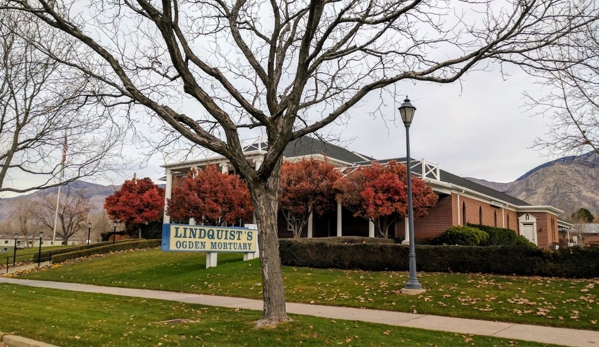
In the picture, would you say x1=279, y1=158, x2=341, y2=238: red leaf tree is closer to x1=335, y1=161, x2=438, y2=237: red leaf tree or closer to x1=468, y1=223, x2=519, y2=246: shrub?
x1=335, y1=161, x2=438, y2=237: red leaf tree

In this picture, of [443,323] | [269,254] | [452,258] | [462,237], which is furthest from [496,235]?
[269,254]

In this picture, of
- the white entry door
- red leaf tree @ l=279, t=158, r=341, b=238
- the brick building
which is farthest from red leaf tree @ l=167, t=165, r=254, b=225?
the white entry door

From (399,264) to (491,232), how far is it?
45.3 feet

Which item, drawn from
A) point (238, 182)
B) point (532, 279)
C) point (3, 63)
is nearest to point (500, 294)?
point (532, 279)

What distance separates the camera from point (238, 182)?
1220 inches

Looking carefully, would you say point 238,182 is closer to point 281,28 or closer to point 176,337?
point 281,28

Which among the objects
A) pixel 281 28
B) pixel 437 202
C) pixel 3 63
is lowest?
pixel 437 202

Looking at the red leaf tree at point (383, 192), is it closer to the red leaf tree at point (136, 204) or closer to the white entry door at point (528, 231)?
the red leaf tree at point (136, 204)

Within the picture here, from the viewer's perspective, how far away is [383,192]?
2419 cm

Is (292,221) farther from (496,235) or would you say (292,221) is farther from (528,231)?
(528,231)

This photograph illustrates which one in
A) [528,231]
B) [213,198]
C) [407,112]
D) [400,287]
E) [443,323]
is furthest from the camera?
[528,231]

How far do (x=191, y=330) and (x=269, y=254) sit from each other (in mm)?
1818

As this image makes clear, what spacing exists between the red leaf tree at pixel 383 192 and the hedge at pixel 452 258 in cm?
661

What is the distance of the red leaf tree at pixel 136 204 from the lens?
37500 millimetres
